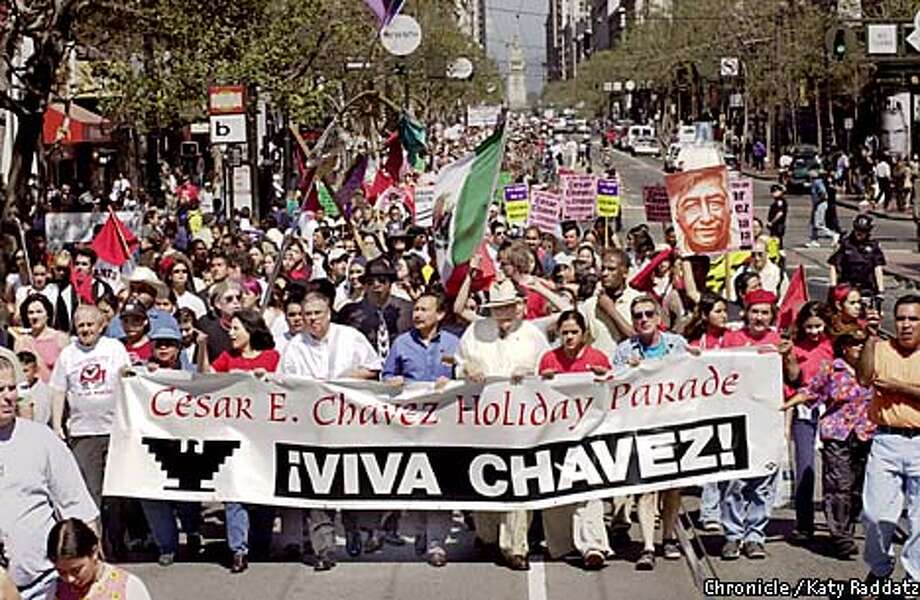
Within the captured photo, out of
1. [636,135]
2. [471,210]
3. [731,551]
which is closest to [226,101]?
[471,210]

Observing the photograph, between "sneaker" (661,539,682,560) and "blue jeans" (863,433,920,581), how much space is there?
1.80 meters

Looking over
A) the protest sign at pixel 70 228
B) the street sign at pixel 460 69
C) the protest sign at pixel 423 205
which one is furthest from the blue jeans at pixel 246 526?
the street sign at pixel 460 69

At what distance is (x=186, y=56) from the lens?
2852 centimetres

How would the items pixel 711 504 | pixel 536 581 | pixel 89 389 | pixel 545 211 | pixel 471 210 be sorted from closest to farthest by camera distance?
pixel 536 581
pixel 89 389
pixel 711 504
pixel 471 210
pixel 545 211

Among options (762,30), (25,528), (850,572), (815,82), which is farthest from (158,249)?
(762,30)

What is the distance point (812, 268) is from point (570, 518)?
75.8 ft

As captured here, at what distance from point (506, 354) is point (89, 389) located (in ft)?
7.79

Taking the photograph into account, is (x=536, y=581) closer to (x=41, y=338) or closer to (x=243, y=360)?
(x=243, y=360)

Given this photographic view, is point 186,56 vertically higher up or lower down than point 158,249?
higher up

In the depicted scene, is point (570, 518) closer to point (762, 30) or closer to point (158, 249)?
point (158, 249)

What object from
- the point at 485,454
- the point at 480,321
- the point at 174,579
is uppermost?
the point at 480,321

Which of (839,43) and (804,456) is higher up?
(839,43)

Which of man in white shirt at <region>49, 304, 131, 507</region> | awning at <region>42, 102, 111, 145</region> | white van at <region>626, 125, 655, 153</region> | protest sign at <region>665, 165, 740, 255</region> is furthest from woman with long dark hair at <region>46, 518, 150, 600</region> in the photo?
white van at <region>626, 125, 655, 153</region>

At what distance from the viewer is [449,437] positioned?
33.9 ft
